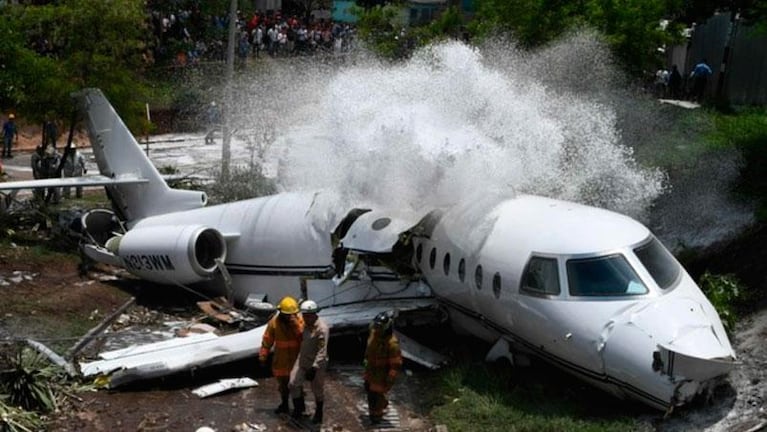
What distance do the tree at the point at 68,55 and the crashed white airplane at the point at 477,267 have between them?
191 inches

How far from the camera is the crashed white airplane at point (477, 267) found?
11703 mm

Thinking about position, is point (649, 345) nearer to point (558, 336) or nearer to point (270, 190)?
point (558, 336)

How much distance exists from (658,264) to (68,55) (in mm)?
18071

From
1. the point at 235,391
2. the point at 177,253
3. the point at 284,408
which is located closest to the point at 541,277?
the point at 284,408

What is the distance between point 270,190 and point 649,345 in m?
15.2

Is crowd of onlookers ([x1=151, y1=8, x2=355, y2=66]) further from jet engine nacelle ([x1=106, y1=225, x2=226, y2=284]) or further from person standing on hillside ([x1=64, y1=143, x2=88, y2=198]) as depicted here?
jet engine nacelle ([x1=106, y1=225, x2=226, y2=284])

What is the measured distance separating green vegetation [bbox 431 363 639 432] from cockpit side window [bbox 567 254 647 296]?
5.02ft

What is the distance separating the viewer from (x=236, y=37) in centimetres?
4294

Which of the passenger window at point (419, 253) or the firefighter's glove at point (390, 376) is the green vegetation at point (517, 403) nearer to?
the firefighter's glove at point (390, 376)

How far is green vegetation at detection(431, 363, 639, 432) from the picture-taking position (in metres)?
12.2

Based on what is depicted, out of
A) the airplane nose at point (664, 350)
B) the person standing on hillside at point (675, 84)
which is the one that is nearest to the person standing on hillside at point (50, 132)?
the person standing on hillside at point (675, 84)

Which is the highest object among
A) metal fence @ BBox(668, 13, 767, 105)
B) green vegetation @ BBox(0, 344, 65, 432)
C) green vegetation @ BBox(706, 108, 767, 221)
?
metal fence @ BBox(668, 13, 767, 105)

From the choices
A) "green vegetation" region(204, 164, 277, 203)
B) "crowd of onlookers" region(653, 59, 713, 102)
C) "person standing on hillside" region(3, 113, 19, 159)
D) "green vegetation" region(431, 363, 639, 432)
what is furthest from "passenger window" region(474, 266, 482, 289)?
"person standing on hillside" region(3, 113, 19, 159)

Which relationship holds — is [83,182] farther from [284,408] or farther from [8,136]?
[8,136]
